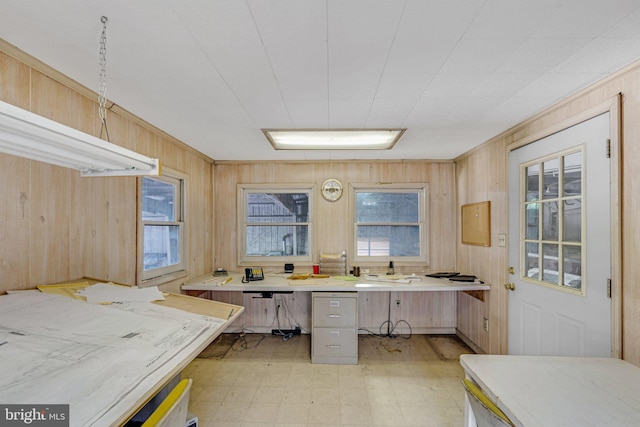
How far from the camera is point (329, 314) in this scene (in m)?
3.09

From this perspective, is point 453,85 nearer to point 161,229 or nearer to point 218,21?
point 218,21

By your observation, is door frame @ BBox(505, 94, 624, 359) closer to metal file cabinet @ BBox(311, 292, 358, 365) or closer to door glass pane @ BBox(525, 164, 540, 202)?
door glass pane @ BBox(525, 164, 540, 202)

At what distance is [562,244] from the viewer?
205 cm

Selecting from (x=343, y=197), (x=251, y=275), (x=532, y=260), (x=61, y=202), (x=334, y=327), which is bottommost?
(x=334, y=327)

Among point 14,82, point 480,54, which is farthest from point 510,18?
point 14,82

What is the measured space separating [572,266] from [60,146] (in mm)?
2876

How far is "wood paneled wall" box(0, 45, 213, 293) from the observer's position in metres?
1.50

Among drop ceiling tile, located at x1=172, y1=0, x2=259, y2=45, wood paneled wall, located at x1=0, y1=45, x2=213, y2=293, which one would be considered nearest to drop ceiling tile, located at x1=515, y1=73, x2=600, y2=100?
drop ceiling tile, located at x1=172, y1=0, x2=259, y2=45

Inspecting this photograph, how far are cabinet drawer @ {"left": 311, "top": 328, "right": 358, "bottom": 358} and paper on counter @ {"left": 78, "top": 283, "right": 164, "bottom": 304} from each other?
176cm

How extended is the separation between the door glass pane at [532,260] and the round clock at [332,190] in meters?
2.18

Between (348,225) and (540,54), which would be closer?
(540,54)

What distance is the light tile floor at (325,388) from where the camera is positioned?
2.23m

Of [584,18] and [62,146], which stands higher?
[584,18]

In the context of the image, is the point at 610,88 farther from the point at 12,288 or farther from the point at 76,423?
Answer: the point at 12,288
